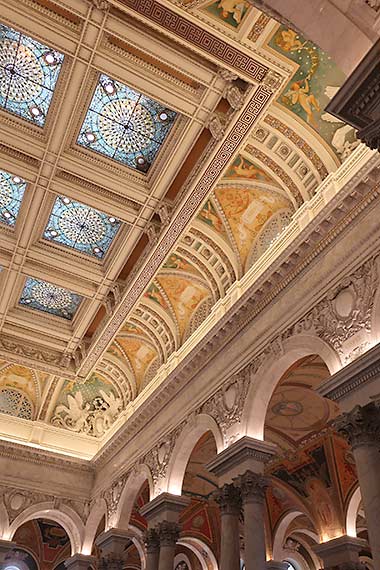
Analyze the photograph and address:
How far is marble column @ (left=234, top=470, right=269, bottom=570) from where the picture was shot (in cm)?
844

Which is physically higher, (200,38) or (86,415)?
(86,415)

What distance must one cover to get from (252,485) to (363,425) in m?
2.79

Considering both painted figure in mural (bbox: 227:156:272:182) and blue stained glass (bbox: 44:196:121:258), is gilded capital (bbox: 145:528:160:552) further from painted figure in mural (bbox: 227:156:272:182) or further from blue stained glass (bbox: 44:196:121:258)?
painted figure in mural (bbox: 227:156:272:182)

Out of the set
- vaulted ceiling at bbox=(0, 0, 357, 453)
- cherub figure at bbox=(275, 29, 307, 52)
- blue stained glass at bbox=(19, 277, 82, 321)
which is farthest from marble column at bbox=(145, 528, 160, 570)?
cherub figure at bbox=(275, 29, 307, 52)

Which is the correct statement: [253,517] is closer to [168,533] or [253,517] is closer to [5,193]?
[168,533]

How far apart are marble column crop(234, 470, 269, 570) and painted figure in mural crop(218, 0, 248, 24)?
7011 millimetres

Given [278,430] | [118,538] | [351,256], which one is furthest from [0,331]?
[351,256]

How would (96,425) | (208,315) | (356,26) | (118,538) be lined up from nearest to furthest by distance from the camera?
(356,26) < (208,315) < (118,538) < (96,425)

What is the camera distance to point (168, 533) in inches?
448

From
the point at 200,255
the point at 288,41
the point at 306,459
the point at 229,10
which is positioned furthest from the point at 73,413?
the point at 229,10

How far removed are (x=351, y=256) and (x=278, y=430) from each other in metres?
7.19

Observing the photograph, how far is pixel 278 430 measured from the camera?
14.0m

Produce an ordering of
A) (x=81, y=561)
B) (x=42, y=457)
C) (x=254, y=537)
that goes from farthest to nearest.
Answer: (x=42, y=457), (x=81, y=561), (x=254, y=537)

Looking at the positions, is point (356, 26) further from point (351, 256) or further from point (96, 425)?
point (96, 425)
